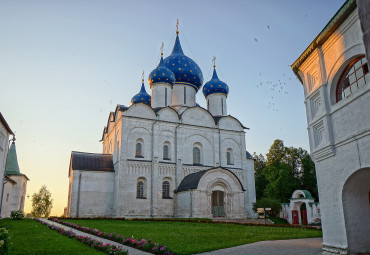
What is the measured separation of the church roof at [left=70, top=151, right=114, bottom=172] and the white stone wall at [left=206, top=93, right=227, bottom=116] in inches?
420

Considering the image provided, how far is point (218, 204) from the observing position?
77.8 feet

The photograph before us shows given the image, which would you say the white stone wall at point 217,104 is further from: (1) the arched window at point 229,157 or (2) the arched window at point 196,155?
(2) the arched window at point 196,155

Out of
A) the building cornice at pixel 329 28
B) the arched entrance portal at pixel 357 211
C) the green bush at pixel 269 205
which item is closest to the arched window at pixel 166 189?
the green bush at pixel 269 205

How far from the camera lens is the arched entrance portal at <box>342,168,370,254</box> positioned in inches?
285

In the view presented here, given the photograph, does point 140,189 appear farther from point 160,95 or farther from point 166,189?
point 160,95

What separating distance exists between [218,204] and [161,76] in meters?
12.0

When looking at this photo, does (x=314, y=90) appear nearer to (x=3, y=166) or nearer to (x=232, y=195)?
(x=232, y=195)

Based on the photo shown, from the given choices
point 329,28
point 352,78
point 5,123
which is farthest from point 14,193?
point 352,78

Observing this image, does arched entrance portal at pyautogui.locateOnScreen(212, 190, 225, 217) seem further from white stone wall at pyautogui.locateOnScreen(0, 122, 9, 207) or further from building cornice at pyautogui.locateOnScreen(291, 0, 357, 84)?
→ building cornice at pyautogui.locateOnScreen(291, 0, 357, 84)

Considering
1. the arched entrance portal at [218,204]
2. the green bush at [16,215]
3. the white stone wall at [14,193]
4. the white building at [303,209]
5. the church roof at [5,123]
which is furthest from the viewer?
the arched entrance portal at [218,204]

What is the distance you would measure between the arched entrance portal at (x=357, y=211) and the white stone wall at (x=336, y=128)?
0.03 meters

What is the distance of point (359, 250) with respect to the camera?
7227 mm

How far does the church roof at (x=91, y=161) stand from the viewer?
23820mm

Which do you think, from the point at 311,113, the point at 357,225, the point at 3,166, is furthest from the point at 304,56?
the point at 3,166
